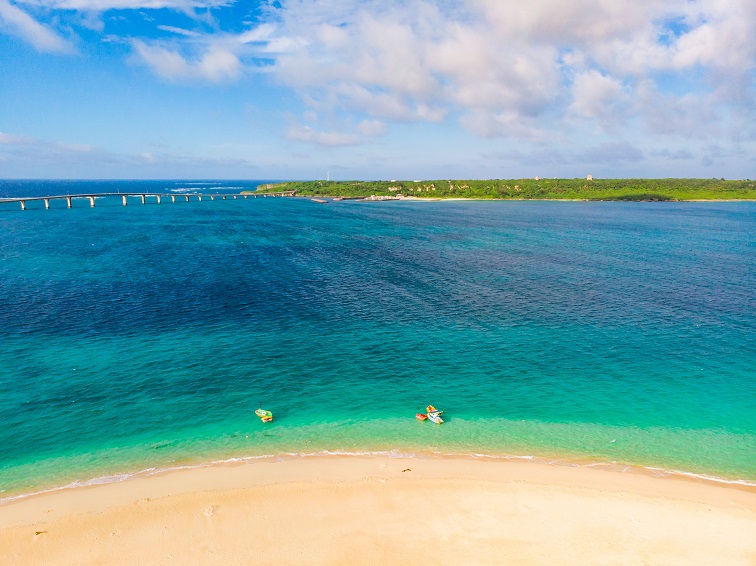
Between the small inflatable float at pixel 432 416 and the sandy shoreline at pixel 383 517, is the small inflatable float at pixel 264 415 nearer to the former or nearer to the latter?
the sandy shoreline at pixel 383 517

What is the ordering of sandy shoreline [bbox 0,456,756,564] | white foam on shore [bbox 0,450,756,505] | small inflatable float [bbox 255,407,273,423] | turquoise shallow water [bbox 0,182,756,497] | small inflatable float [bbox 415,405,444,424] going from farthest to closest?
1. small inflatable float [bbox 415,405,444,424]
2. small inflatable float [bbox 255,407,273,423]
3. turquoise shallow water [bbox 0,182,756,497]
4. white foam on shore [bbox 0,450,756,505]
5. sandy shoreline [bbox 0,456,756,564]

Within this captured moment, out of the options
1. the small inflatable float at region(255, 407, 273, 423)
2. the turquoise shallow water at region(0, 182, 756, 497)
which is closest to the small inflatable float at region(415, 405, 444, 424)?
the turquoise shallow water at region(0, 182, 756, 497)

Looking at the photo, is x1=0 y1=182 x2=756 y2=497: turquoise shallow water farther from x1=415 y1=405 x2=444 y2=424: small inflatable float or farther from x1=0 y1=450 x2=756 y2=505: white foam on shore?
x1=415 y1=405 x2=444 y2=424: small inflatable float

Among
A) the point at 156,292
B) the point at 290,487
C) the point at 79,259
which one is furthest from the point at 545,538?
the point at 79,259

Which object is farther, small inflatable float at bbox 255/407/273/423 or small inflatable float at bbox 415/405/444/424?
small inflatable float at bbox 415/405/444/424

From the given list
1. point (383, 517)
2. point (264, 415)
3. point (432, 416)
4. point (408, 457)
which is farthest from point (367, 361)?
point (383, 517)

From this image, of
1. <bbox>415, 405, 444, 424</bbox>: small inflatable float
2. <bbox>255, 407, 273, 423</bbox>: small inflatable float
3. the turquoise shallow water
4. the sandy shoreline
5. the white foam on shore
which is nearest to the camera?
the sandy shoreline
